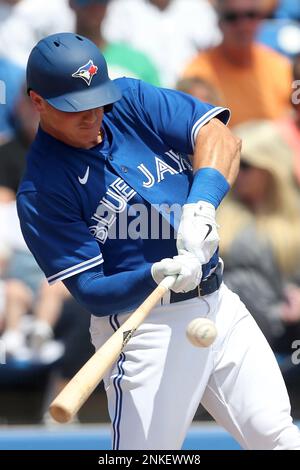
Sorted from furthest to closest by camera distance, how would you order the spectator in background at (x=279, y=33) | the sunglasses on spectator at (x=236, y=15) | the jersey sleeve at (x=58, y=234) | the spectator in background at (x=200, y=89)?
the spectator in background at (x=279, y=33)
the sunglasses on spectator at (x=236, y=15)
the spectator in background at (x=200, y=89)
the jersey sleeve at (x=58, y=234)

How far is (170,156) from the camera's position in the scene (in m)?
3.32

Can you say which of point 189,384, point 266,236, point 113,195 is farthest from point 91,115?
point 266,236

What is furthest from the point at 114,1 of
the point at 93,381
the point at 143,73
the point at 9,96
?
the point at 93,381

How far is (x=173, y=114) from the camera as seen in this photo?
3283 millimetres

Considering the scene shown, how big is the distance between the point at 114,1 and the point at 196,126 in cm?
291

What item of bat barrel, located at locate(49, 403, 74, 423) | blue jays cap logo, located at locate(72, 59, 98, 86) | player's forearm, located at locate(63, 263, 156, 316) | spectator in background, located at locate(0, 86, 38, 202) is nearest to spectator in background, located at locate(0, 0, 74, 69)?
spectator in background, located at locate(0, 86, 38, 202)

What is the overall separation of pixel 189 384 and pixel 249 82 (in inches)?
127

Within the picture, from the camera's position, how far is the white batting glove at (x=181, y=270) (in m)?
2.95

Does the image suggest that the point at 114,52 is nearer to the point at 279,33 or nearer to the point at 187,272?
the point at 279,33

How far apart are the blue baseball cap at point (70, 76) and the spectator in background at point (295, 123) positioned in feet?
9.27

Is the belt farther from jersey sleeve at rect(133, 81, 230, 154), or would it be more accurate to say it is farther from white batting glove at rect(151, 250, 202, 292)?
jersey sleeve at rect(133, 81, 230, 154)

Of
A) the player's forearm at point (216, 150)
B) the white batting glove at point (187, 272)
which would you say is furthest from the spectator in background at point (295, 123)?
the white batting glove at point (187, 272)

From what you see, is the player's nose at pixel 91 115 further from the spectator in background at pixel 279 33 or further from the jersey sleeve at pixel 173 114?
the spectator in background at pixel 279 33

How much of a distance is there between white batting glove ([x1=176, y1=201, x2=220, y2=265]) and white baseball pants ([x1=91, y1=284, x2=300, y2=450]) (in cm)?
26
